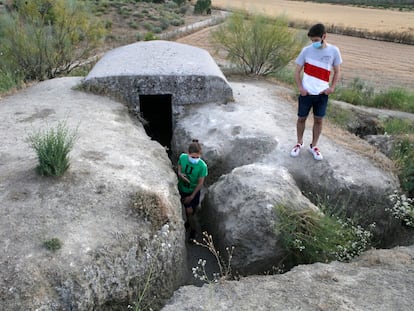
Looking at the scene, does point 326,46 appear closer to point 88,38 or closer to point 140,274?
point 140,274

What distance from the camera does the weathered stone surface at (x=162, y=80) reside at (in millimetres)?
8328

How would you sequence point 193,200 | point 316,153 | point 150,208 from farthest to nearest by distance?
point 316,153 < point 193,200 < point 150,208

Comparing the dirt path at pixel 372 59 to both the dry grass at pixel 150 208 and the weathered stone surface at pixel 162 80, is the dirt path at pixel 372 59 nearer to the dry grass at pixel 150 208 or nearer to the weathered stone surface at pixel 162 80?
the weathered stone surface at pixel 162 80

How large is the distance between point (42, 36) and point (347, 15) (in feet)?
117

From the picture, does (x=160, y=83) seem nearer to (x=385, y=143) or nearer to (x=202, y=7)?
(x=385, y=143)

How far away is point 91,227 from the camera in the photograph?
4.16m

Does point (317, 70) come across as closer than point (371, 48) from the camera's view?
Yes

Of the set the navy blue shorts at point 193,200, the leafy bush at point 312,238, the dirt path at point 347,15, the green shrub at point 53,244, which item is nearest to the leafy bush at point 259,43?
the navy blue shorts at point 193,200

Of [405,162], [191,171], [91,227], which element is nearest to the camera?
[91,227]

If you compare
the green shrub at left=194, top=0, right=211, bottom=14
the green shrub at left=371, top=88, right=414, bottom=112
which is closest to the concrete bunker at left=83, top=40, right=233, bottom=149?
the green shrub at left=371, top=88, right=414, bottom=112

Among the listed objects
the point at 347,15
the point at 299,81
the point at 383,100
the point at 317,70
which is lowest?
the point at 347,15

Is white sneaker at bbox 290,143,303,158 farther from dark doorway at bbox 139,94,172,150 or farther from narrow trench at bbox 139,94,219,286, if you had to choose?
dark doorway at bbox 139,94,172,150

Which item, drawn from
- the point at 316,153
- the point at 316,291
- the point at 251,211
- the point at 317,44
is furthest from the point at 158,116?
the point at 316,291

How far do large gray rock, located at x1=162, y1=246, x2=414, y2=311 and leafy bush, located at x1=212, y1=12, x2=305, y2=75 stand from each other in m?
8.71
